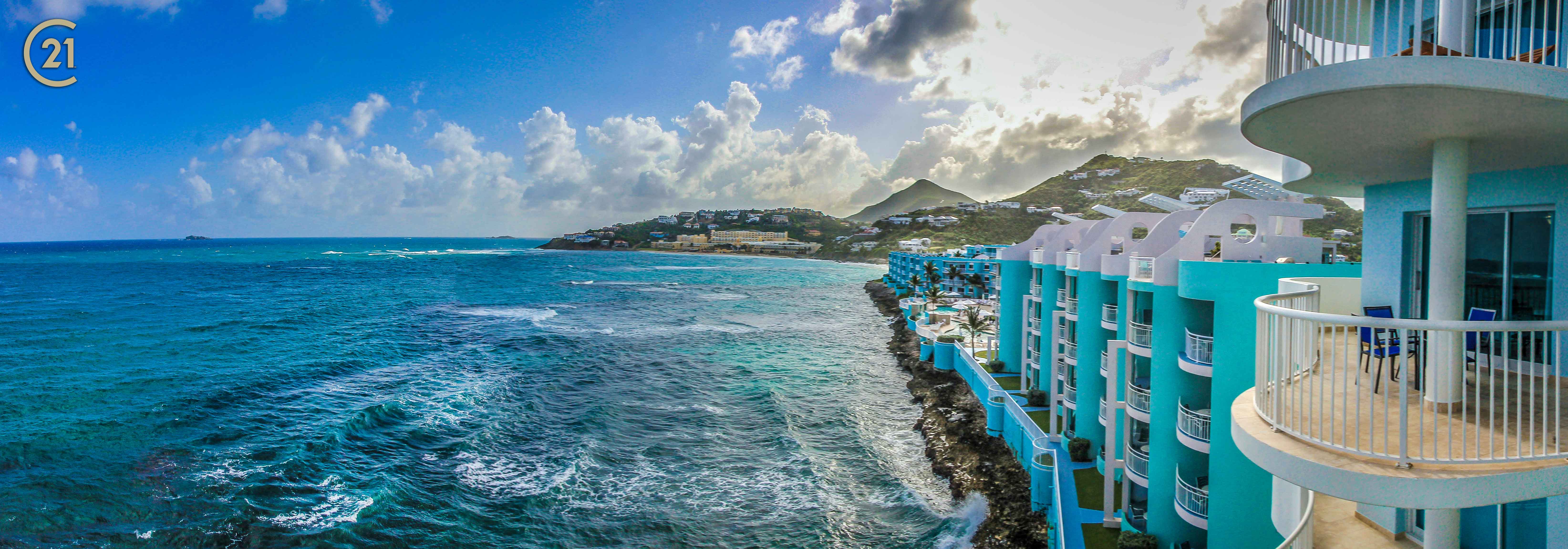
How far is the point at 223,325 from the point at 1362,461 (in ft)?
221

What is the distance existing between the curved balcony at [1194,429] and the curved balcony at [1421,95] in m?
6.47

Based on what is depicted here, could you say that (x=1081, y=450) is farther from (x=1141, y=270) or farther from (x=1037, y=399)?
(x=1141, y=270)

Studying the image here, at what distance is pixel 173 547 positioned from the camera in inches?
671

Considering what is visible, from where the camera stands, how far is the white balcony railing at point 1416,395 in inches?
162

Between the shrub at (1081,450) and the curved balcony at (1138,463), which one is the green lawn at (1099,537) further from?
the shrub at (1081,450)

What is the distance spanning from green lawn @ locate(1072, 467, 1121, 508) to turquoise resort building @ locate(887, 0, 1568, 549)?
3.00ft

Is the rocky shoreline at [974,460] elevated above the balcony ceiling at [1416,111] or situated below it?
below

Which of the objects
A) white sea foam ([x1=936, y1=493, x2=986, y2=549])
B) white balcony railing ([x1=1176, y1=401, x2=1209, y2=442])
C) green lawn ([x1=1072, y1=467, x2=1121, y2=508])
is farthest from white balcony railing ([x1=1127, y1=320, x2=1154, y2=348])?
white sea foam ([x1=936, y1=493, x2=986, y2=549])

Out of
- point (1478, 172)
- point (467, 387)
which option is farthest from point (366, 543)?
point (1478, 172)

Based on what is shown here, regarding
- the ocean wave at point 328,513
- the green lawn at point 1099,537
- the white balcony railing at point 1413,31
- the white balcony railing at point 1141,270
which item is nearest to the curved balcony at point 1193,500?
the green lawn at point 1099,537

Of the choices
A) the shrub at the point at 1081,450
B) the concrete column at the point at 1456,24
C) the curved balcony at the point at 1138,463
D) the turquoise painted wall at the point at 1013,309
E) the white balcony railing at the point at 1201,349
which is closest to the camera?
the concrete column at the point at 1456,24

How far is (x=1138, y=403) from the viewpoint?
1619 centimetres

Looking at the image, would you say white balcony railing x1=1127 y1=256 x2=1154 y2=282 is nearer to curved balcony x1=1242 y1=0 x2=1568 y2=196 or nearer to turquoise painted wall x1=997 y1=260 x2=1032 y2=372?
curved balcony x1=1242 y1=0 x2=1568 y2=196

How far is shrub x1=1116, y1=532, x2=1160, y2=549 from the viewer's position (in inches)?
569
